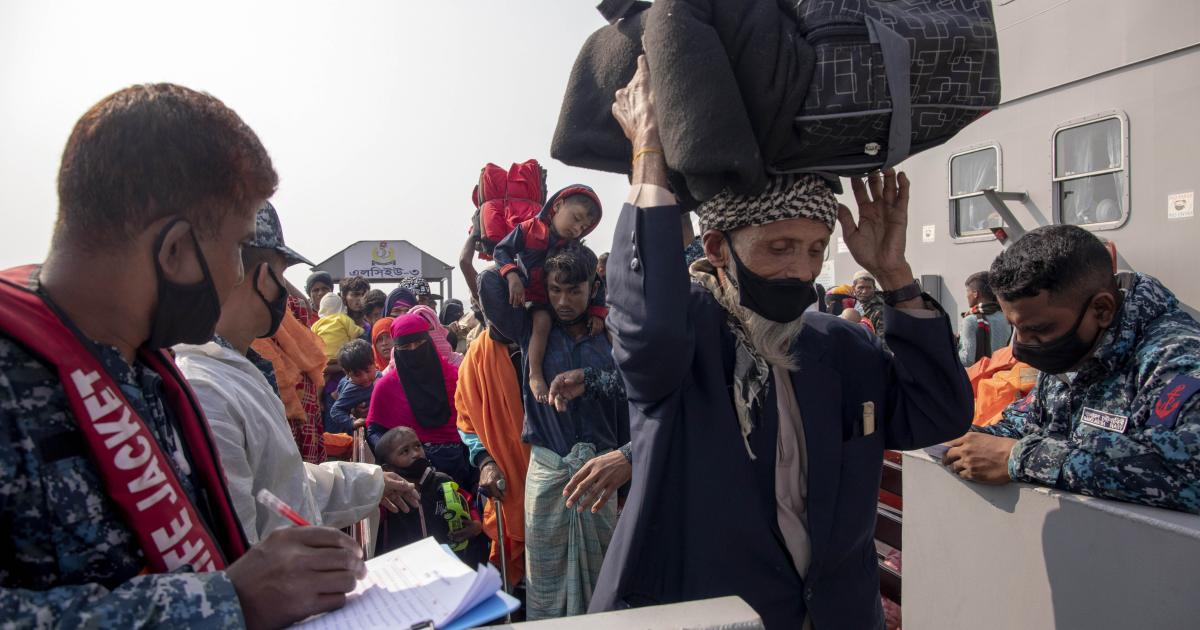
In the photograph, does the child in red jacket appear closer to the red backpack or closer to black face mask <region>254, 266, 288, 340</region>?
the red backpack

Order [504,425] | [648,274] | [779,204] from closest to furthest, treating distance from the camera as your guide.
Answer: [648,274] < [779,204] < [504,425]

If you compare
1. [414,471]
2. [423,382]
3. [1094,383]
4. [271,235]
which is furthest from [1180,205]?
[271,235]

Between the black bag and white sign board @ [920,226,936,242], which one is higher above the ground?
the black bag

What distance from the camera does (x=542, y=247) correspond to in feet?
12.5

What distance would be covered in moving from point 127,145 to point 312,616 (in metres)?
0.78

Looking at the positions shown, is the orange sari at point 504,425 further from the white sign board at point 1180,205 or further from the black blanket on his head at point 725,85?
the white sign board at point 1180,205

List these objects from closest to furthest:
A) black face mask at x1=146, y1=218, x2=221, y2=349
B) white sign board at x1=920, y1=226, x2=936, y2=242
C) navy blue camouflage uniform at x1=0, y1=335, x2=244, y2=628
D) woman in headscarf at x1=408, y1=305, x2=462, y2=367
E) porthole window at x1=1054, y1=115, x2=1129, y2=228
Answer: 1. navy blue camouflage uniform at x1=0, y1=335, x2=244, y2=628
2. black face mask at x1=146, y1=218, x2=221, y2=349
3. woman in headscarf at x1=408, y1=305, x2=462, y2=367
4. porthole window at x1=1054, y1=115, x2=1129, y2=228
5. white sign board at x1=920, y1=226, x2=936, y2=242

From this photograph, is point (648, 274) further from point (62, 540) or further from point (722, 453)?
point (62, 540)

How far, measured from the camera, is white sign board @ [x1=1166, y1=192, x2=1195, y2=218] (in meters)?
6.03

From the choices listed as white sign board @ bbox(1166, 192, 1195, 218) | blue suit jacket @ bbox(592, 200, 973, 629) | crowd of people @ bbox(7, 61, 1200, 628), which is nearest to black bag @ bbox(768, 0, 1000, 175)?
crowd of people @ bbox(7, 61, 1200, 628)

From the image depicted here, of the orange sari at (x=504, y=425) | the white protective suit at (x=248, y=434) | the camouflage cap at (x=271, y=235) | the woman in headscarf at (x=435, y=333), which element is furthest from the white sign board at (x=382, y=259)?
the white protective suit at (x=248, y=434)

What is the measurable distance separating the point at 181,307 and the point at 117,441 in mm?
239

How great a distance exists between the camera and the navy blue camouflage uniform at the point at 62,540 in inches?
32.9

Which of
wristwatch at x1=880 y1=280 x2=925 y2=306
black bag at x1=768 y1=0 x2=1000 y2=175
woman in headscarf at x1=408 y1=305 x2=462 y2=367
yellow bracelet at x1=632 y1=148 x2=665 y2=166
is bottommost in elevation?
woman in headscarf at x1=408 y1=305 x2=462 y2=367
